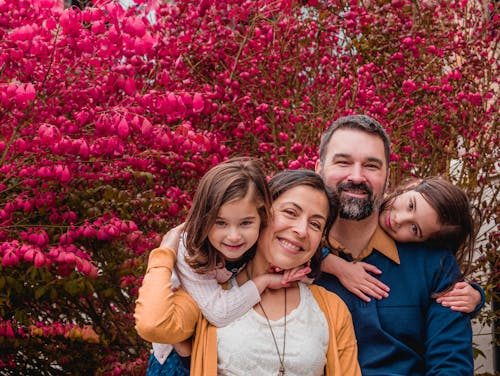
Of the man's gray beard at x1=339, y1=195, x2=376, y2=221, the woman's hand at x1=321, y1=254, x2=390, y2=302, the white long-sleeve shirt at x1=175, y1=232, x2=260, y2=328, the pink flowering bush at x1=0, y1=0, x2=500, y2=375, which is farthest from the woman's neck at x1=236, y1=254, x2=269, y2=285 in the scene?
the pink flowering bush at x1=0, y1=0, x2=500, y2=375

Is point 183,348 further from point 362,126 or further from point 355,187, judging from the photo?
point 362,126

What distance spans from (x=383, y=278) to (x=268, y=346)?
789 mm

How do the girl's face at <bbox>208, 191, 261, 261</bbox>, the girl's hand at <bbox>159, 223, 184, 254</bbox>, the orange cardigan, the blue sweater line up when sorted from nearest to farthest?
the orange cardigan
the girl's face at <bbox>208, 191, 261, 261</bbox>
the girl's hand at <bbox>159, 223, 184, 254</bbox>
the blue sweater

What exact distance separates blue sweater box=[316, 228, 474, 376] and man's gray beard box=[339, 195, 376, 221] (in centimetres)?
18

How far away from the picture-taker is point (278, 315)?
2518 mm

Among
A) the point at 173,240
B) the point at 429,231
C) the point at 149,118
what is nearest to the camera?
the point at 173,240

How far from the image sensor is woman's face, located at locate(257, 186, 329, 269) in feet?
8.23

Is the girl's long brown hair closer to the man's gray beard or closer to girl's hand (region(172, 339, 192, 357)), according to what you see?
the man's gray beard

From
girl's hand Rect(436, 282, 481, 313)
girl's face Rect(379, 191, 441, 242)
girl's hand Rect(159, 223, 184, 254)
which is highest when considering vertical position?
girl's face Rect(379, 191, 441, 242)

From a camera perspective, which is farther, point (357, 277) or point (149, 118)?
point (149, 118)

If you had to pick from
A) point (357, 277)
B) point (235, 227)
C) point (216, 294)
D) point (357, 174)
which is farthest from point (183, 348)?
point (357, 174)

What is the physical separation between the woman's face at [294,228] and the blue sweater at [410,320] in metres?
0.47

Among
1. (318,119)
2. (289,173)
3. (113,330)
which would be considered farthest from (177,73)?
(289,173)

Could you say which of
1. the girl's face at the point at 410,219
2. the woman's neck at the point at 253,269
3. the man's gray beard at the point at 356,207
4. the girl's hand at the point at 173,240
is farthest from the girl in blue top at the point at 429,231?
the girl's hand at the point at 173,240
